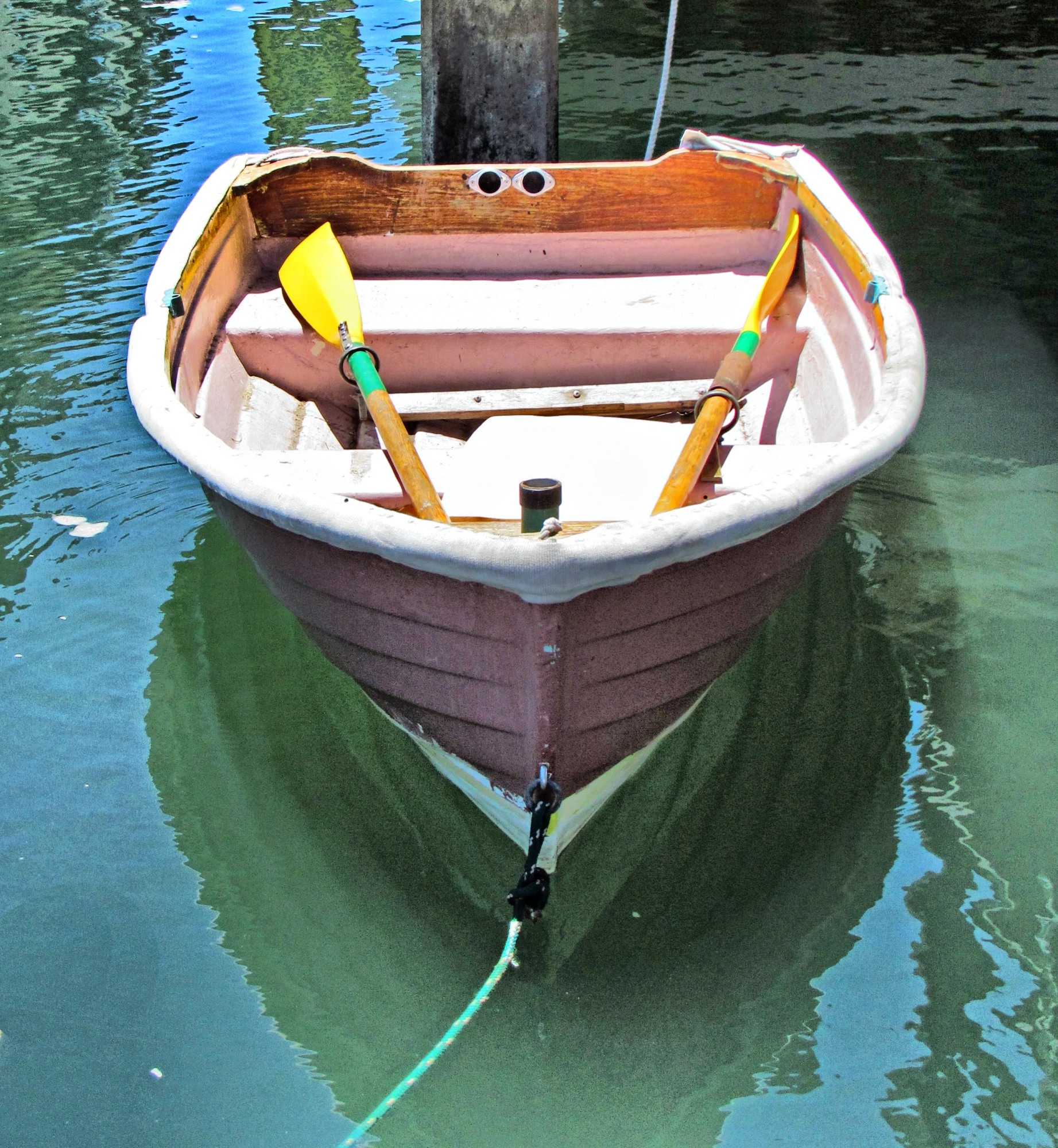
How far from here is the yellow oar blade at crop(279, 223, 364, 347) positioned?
3395 millimetres

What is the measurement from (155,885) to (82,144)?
6451mm

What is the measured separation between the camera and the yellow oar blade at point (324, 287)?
134 inches

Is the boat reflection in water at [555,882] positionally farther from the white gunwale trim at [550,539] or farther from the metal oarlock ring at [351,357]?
the white gunwale trim at [550,539]

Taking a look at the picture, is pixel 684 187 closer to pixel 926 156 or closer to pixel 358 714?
pixel 358 714

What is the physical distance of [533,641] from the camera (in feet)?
6.39

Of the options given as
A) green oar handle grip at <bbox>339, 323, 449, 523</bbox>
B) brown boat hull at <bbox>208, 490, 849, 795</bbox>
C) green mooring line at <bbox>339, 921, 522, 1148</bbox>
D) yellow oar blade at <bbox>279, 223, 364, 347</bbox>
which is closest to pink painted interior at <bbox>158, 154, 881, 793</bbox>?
brown boat hull at <bbox>208, 490, 849, 795</bbox>

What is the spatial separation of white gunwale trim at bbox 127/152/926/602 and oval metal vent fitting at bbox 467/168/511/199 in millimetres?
1673

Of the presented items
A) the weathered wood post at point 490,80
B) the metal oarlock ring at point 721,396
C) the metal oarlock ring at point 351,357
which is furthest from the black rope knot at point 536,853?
the weathered wood post at point 490,80

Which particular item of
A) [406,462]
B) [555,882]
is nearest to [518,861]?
[555,882]

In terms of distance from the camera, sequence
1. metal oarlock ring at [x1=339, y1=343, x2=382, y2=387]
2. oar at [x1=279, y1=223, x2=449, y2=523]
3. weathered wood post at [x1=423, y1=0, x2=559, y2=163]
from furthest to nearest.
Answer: weathered wood post at [x1=423, y1=0, x2=559, y2=163]
metal oarlock ring at [x1=339, y1=343, x2=382, y2=387]
oar at [x1=279, y1=223, x2=449, y2=523]

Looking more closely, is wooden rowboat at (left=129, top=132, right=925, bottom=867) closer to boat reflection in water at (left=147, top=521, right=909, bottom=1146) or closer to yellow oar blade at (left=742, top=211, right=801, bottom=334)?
yellow oar blade at (left=742, top=211, right=801, bottom=334)

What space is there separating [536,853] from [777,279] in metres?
2.11

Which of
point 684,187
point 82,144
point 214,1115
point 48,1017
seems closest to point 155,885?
point 48,1017

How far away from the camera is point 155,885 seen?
2.55 meters
